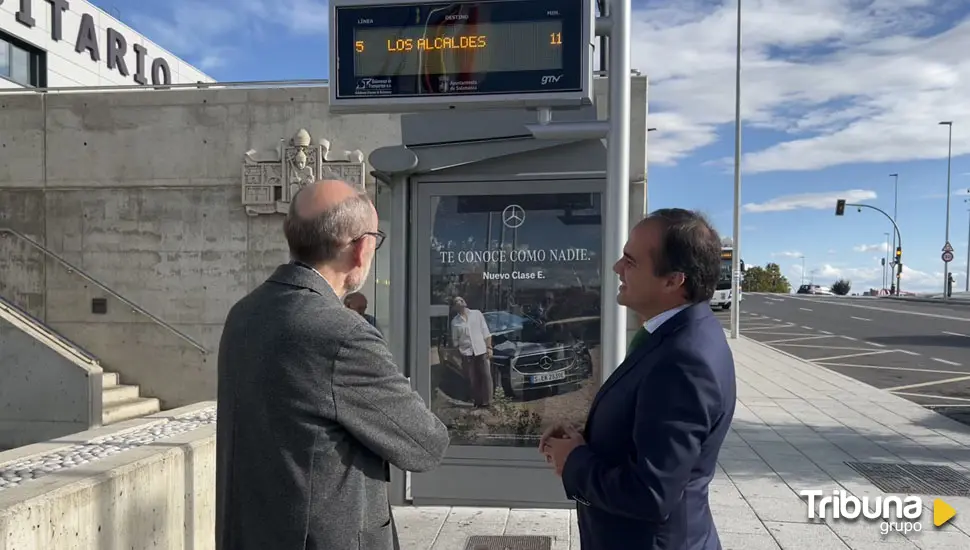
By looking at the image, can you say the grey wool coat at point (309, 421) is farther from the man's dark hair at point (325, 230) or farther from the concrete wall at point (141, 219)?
the concrete wall at point (141, 219)

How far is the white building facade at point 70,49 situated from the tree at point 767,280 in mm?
78051

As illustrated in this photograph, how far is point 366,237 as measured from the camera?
1.89 m

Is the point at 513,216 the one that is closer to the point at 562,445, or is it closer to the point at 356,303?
the point at 356,303

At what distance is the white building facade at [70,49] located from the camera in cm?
1872

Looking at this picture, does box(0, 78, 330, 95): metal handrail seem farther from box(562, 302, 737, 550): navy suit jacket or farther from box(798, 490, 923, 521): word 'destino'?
box(562, 302, 737, 550): navy suit jacket

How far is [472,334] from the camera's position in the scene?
16.3 ft

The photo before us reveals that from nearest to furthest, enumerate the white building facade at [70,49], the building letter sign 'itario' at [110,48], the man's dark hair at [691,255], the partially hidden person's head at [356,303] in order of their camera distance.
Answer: the man's dark hair at [691,255] → the partially hidden person's head at [356,303] → the white building facade at [70,49] → the building letter sign 'itario' at [110,48]

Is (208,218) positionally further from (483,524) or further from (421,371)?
(483,524)

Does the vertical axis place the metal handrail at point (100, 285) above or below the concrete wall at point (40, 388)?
above

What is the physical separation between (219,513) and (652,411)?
1.15 meters

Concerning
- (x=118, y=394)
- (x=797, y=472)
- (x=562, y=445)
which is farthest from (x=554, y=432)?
(x=118, y=394)

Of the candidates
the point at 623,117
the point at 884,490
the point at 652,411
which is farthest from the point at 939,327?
the point at 652,411

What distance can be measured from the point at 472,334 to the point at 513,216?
86cm

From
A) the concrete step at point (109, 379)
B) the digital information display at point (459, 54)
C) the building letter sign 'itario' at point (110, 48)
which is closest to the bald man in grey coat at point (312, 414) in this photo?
the digital information display at point (459, 54)
